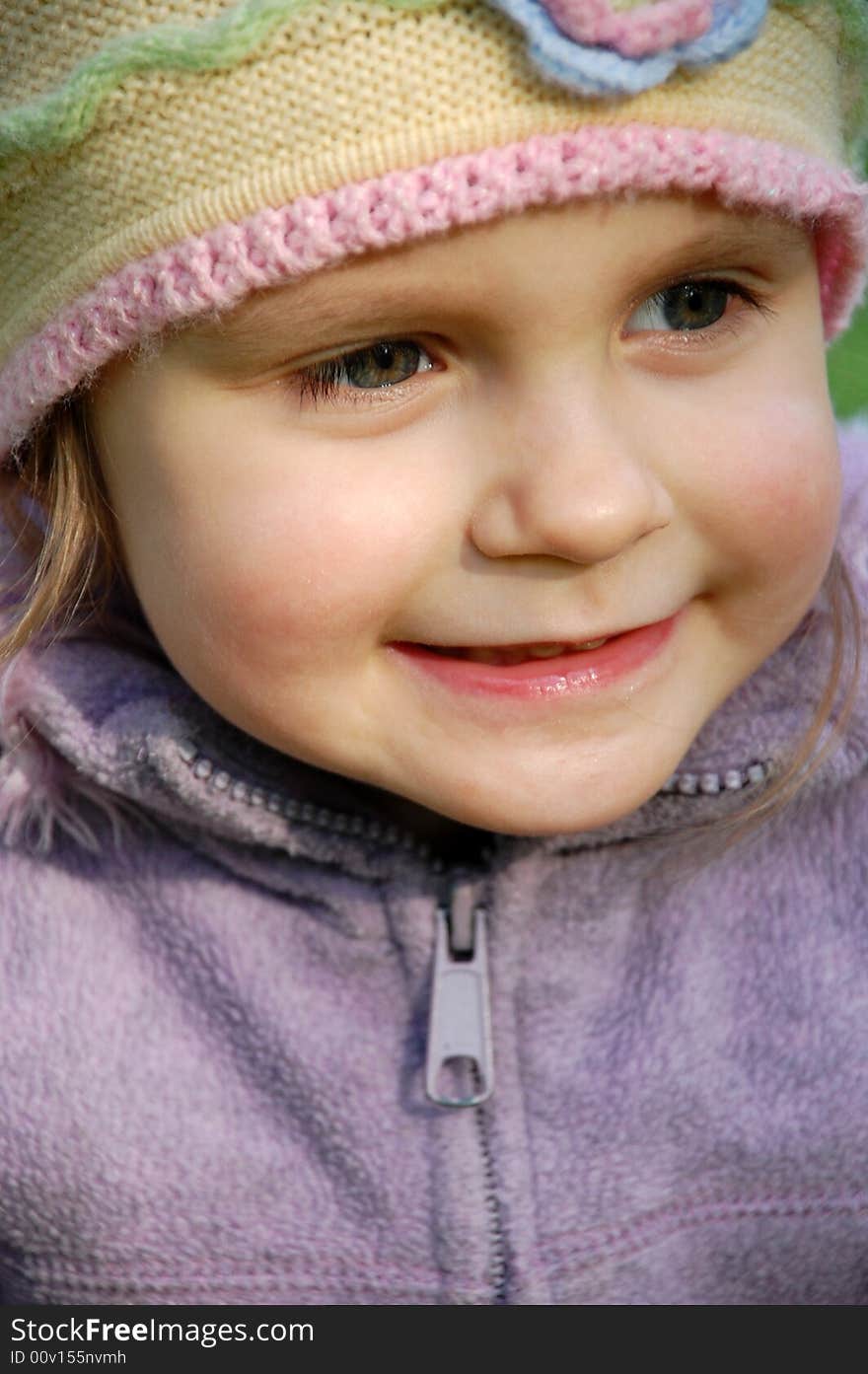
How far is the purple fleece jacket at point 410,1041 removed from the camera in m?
1.31

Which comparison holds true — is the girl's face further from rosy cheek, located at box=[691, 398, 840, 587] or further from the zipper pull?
the zipper pull

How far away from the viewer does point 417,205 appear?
0.97m

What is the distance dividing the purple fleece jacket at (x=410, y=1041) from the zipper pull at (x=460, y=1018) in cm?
2

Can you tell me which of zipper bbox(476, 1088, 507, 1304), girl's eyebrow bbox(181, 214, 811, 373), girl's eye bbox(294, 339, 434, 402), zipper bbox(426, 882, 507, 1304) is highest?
girl's eyebrow bbox(181, 214, 811, 373)

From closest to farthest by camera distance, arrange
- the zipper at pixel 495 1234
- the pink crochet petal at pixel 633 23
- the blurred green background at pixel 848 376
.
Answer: the pink crochet petal at pixel 633 23 < the zipper at pixel 495 1234 < the blurred green background at pixel 848 376

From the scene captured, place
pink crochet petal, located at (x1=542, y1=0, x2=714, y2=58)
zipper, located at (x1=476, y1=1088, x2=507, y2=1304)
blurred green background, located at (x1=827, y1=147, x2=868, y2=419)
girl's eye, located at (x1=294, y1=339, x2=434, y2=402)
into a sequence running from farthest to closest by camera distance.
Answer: blurred green background, located at (x1=827, y1=147, x2=868, y2=419), zipper, located at (x1=476, y1=1088, x2=507, y2=1304), girl's eye, located at (x1=294, y1=339, x2=434, y2=402), pink crochet petal, located at (x1=542, y1=0, x2=714, y2=58)

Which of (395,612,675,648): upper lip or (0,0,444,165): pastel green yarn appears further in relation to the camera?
(395,612,675,648): upper lip

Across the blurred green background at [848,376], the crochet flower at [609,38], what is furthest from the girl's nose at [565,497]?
the blurred green background at [848,376]

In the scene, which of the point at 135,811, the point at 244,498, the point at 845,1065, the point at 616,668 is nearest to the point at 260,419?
the point at 244,498

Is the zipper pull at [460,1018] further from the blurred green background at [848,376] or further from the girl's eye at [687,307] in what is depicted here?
the blurred green background at [848,376]

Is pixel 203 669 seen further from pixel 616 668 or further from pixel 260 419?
pixel 616 668

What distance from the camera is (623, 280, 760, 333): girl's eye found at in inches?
42.9

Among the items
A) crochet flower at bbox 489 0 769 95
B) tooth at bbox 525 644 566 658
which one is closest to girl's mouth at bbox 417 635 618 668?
tooth at bbox 525 644 566 658

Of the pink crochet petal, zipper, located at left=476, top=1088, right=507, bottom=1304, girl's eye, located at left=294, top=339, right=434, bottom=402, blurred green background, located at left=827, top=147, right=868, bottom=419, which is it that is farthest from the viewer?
blurred green background, located at left=827, top=147, right=868, bottom=419
